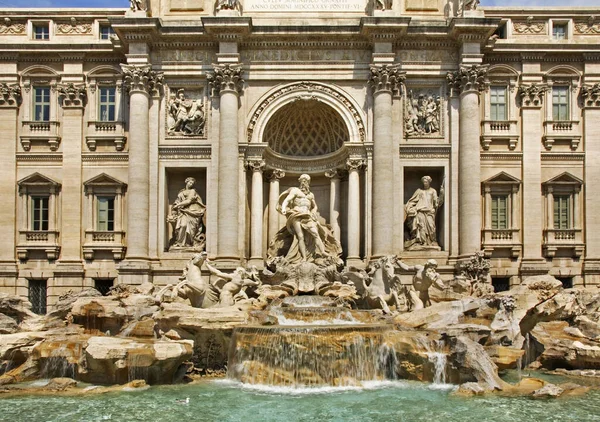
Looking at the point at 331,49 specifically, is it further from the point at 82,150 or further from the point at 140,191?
the point at 82,150

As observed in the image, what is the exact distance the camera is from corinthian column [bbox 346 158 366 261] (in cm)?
2586

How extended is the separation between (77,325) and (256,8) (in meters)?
15.5

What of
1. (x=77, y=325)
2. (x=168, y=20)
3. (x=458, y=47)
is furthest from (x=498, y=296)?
(x=168, y=20)

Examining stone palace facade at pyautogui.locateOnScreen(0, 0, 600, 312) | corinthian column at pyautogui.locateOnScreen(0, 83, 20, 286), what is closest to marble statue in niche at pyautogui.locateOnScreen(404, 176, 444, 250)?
stone palace facade at pyautogui.locateOnScreen(0, 0, 600, 312)

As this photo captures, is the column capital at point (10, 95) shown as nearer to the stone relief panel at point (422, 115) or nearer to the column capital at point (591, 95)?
the stone relief panel at point (422, 115)

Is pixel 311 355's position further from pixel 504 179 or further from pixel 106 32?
pixel 106 32

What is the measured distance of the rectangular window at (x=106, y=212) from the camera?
26859 mm

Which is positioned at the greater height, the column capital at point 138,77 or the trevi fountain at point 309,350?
the column capital at point 138,77

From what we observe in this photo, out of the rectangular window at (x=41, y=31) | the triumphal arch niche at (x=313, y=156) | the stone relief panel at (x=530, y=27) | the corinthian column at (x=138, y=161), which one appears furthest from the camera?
the rectangular window at (x=41, y=31)

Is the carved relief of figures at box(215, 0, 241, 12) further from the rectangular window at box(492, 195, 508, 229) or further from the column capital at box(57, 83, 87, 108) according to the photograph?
the rectangular window at box(492, 195, 508, 229)

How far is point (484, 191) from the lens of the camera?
26.6 m

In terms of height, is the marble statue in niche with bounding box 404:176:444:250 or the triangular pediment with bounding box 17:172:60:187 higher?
the triangular pediment with bounding box 17:172:60:187

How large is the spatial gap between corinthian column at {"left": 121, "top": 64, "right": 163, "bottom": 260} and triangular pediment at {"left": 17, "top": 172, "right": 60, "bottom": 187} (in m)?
4.06

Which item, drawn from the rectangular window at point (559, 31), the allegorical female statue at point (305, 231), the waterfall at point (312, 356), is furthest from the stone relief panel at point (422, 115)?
the waterfall at point (312, 356)
